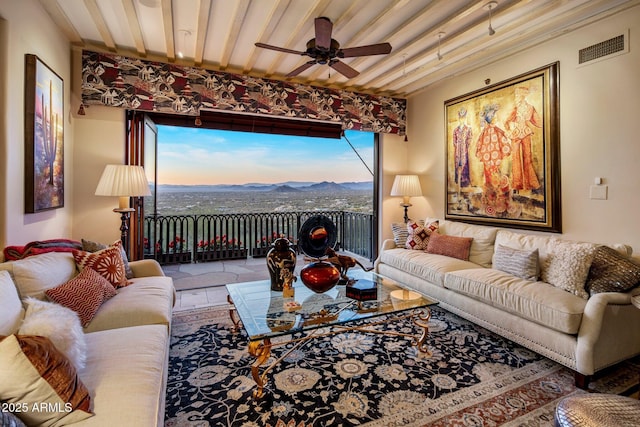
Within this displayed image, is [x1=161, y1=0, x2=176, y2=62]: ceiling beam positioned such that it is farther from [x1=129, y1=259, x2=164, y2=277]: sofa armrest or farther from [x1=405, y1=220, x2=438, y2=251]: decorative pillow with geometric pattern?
[x1=405, y1=220, x2=438, y2=251]: decorative pillow with geometric pattern

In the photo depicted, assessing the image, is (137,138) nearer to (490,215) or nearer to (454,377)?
(454,377)

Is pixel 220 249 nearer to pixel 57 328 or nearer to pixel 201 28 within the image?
pixel 201 28

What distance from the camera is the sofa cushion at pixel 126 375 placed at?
3.72 ft

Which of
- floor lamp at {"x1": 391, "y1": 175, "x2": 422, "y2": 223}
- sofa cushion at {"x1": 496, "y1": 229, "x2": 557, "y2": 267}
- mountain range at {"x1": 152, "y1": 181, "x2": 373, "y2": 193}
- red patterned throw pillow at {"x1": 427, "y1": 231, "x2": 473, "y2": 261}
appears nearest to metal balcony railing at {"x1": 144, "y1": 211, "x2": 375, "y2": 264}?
mountain range at {"x1": 152, "y1": 181, "x2": 373, "y2": 193}

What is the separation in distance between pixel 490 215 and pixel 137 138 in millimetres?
4393

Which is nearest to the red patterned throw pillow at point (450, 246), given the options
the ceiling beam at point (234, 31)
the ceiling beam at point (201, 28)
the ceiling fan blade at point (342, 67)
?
the ceiling fan blade at point (342, 67)

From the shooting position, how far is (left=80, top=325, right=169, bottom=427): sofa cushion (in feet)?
3.72

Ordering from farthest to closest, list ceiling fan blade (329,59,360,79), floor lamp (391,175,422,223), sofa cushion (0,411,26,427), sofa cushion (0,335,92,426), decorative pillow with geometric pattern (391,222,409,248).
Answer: floor lamp (391,175,422,223)
decorative pillow with geometric pattern (391,222,409,248)
ceiling fan blade (329,59,360,79)
sofa cushion (0,335,92,426)
sofa cushion (0,411,26,427)

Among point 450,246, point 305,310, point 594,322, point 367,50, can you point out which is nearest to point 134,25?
point 367,50

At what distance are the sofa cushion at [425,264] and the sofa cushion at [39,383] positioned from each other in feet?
9.42

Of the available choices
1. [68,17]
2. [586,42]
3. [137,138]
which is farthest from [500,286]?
[68,17]

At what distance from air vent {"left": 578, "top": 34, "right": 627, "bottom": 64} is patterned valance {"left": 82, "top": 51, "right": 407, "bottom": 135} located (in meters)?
2.46

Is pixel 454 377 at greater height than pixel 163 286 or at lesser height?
lesser

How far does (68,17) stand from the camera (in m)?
2.85
